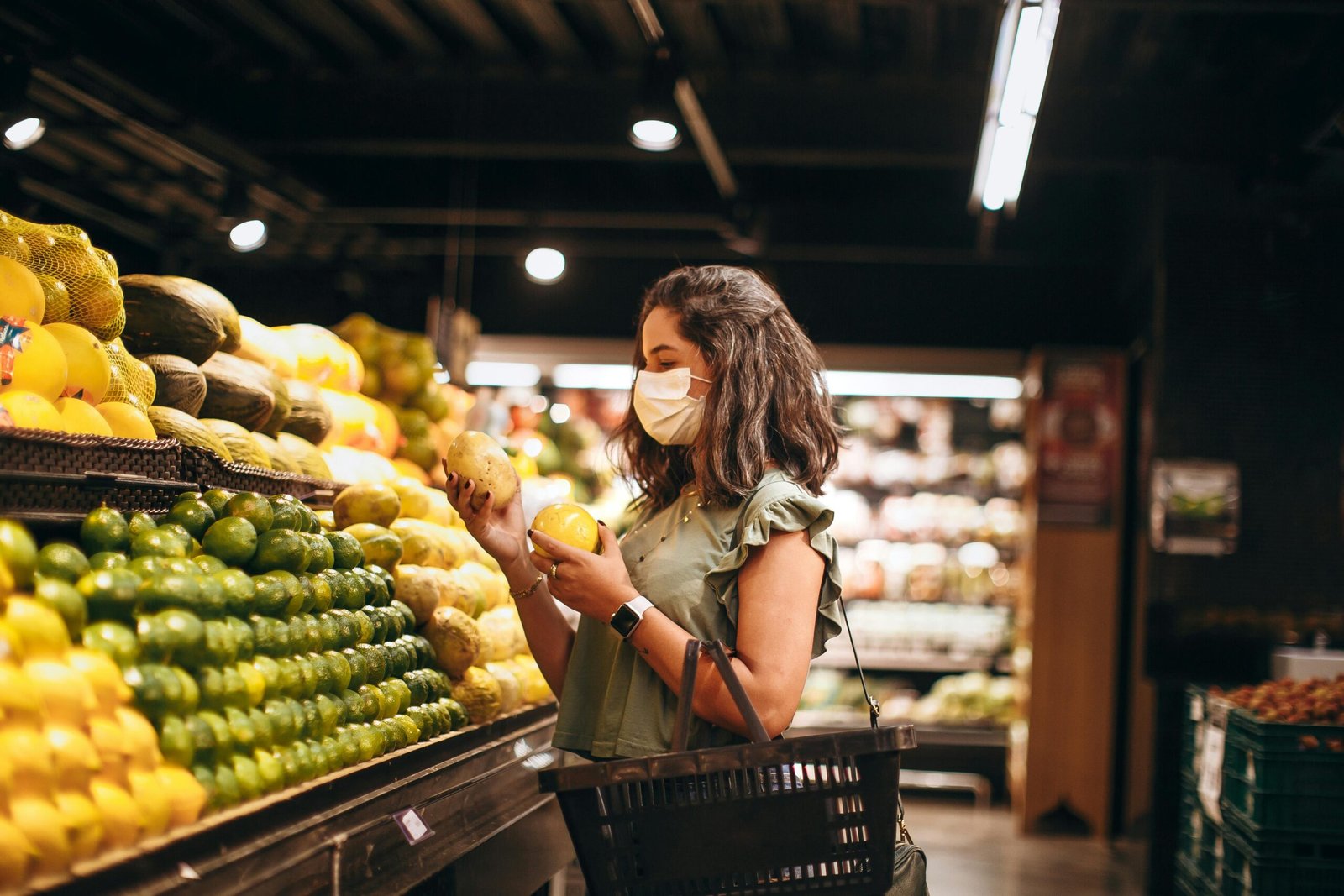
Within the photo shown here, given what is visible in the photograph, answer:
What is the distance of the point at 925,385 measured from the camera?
8.33 meters

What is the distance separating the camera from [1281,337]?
6320 millimetres

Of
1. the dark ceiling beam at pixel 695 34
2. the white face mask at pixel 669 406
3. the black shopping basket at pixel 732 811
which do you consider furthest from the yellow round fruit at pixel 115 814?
the dark ceiling beam at pixel 695 34

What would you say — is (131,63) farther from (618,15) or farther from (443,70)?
(618,15)

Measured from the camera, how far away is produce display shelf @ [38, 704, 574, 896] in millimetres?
1506

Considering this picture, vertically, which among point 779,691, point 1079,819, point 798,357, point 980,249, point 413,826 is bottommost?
point 1079,819

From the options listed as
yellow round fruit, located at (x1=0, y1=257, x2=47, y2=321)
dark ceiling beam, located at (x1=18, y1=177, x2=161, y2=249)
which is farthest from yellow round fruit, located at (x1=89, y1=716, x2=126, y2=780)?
dark ceiling beam, located at (x1=18, y1=177, x2=161, y2=249)

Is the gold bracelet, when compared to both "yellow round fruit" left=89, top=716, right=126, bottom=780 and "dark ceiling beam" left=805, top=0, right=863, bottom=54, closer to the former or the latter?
"yellow round fruit" left=89, top=716, right=126, bottom=780

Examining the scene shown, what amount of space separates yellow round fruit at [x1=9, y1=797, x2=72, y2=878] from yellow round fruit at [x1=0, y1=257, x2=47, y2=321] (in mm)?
941

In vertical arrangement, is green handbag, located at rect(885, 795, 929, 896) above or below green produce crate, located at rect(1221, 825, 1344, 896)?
above

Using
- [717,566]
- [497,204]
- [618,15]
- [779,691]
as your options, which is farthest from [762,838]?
[497,204]

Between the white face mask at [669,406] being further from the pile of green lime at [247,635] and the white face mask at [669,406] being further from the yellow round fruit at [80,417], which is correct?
the yellow round fruit at [80,417]

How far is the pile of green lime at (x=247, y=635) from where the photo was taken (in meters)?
1.60

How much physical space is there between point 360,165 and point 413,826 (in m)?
7.53

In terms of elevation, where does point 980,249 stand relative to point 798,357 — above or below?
above
